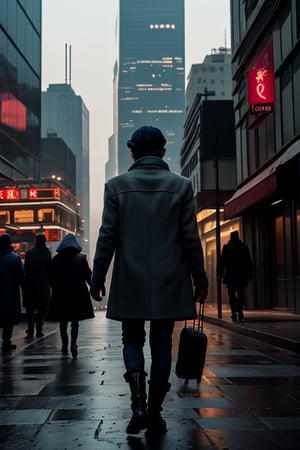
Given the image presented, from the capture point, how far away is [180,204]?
433cm

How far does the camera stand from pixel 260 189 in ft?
58.2

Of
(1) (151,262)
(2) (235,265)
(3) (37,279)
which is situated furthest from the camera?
(2) (235,265)

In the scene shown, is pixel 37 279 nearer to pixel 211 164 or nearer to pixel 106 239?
pixel 106 239

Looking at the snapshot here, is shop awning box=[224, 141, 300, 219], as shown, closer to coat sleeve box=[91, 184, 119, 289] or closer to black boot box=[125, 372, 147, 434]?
coat sleeve box=[91, 184, 119, 289]

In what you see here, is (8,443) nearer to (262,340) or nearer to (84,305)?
(84,305)

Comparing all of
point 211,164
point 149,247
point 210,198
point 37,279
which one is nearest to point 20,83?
point 210,198

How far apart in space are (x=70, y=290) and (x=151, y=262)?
180 inches

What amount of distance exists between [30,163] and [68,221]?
5668mm

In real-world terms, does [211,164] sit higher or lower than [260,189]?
higher

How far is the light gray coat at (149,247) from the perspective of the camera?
413 cm

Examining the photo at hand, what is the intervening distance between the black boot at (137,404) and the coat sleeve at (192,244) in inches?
30.1

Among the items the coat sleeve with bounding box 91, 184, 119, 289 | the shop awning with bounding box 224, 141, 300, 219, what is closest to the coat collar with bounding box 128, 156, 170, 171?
the coat sleeve with bounding box 91, 184, 119, 289

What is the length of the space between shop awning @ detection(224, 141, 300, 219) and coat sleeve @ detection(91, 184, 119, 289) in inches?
390

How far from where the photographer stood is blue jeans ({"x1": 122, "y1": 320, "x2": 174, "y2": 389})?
13.3ft
